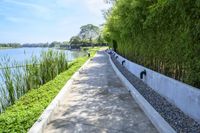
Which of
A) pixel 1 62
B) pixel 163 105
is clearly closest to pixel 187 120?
pixel 163 105

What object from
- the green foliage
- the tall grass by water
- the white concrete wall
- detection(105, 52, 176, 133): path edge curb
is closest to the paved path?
detection(105, 52, 176, 133): path edge curb

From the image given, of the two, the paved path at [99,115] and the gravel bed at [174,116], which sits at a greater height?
the gravel bed at [174,116]

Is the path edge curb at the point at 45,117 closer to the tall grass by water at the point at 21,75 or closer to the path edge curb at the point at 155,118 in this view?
the tall grass by water at the point at 21,75

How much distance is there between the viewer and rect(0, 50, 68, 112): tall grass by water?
7707 mm

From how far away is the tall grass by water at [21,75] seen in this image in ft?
25.3

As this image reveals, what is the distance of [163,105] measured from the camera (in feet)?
19.6

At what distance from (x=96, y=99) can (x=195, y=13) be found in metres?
3.60

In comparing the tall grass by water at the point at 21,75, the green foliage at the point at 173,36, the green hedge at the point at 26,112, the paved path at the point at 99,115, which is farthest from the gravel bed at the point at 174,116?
the tall grass by water at the point at 21,75

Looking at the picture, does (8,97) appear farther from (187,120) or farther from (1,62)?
(187,120)

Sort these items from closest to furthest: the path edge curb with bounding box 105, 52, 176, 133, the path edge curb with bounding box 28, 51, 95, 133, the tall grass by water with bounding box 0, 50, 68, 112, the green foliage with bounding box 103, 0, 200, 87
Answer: the path edge curb with bounding box 105, 52, 176, 133
the path edge curb with bounding box 28, 51, 95, 133
the green foliage with bounding box 103, 0, 200, 87
the tall grass by water with bounding box 0, 50, 68, 112

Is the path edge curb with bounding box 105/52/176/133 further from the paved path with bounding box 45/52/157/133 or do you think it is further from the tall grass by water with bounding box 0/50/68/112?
the tall grass by water with bounding box 0/50/68/112

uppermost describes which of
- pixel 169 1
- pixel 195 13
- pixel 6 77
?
pixel 169 1

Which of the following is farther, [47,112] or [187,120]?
[47,112]

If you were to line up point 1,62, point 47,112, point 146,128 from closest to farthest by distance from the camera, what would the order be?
point 146,128 < point 47,112 < point 1,62
